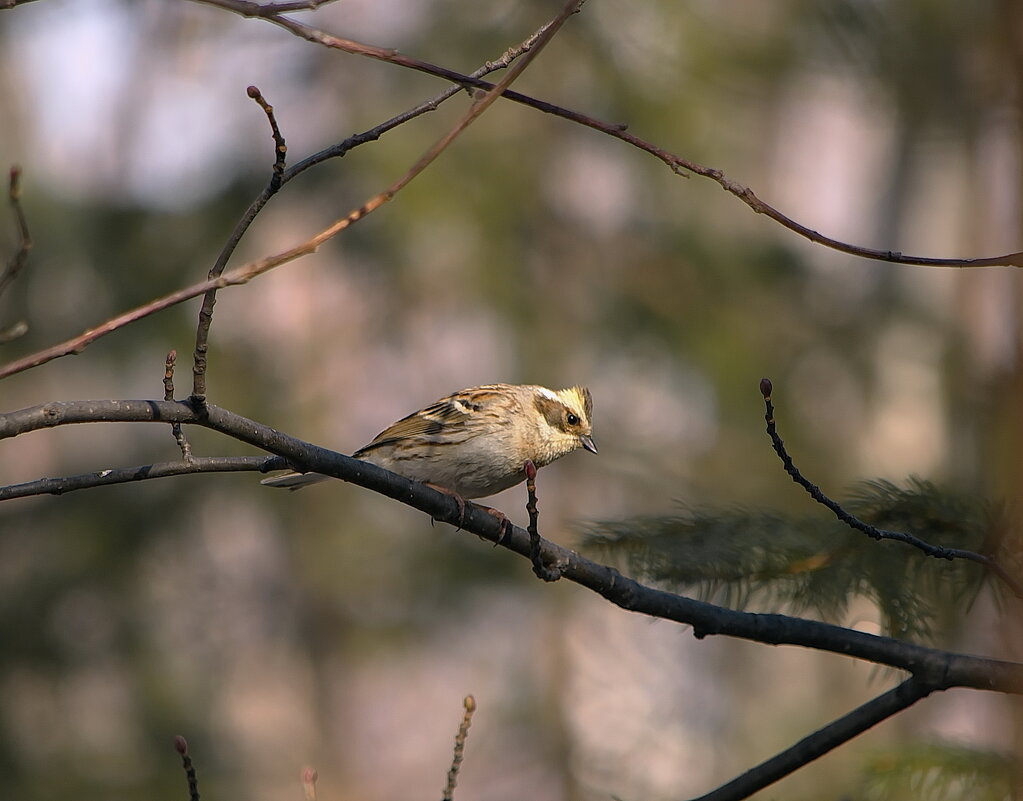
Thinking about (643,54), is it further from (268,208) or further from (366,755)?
(366,755)

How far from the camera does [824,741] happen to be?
279 centimetres

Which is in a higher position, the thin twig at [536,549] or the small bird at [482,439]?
the small bird at [482,439]

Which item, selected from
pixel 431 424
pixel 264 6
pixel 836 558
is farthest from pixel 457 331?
pixel 264 6

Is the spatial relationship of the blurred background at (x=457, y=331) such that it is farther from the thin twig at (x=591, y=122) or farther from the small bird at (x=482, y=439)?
the thin twig at (x=591, y=122)

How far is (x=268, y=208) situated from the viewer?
11453 mm

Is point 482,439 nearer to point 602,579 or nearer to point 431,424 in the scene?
point 431,424

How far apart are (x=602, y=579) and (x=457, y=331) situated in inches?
471

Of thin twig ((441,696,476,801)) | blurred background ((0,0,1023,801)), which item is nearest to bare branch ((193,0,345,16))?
thin twig ((441,696,476,801))

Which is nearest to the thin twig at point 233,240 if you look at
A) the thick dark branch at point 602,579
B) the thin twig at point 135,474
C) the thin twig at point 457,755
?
the thick dark branch at point 602,579

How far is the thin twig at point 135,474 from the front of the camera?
2.48 metres

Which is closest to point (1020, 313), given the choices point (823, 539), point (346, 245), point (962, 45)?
point (823, 539)

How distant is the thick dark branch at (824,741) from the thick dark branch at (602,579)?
2.6 inches

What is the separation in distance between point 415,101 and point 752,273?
4.01m

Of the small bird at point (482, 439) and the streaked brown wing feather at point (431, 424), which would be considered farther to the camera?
the streaked brown wing feather at point (431, 424)
